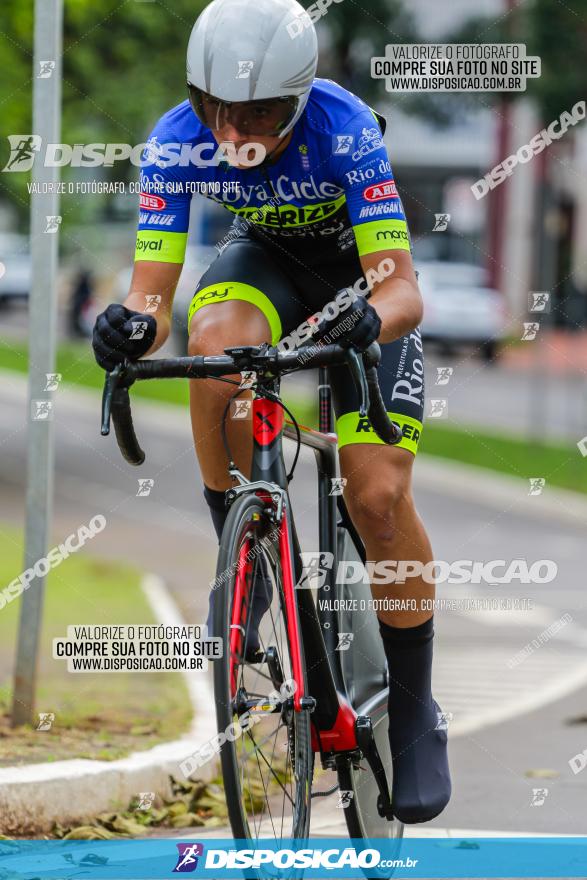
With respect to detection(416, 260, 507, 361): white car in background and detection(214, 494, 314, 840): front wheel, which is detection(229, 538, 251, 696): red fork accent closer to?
detection(214, 494, 314, 840): front wheel

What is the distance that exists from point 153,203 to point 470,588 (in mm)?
6731

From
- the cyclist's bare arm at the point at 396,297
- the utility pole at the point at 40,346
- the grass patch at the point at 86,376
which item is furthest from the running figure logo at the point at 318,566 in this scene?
the grass patch at the point at 86,376

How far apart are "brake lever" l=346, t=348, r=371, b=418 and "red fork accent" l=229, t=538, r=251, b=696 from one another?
365mm

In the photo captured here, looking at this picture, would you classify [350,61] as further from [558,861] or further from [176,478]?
[558,861]

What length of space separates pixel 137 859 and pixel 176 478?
35.8 ft

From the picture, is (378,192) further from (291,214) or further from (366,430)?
(366,430)

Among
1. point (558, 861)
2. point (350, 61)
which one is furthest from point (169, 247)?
point (350, 61)

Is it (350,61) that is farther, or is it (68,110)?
(350,61)

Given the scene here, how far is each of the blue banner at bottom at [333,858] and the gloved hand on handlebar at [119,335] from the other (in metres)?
1.23

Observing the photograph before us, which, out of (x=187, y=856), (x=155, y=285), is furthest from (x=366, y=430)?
(x=187, y=856)

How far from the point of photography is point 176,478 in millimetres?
14953

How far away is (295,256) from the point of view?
4.04 meters

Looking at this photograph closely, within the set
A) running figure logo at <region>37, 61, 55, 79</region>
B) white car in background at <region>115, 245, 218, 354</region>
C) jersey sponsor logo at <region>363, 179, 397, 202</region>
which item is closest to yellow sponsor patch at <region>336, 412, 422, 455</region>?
jersey sponsor logo at <region>363, 179, 397, 202</region>

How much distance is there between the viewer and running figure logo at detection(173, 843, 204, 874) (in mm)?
3941
